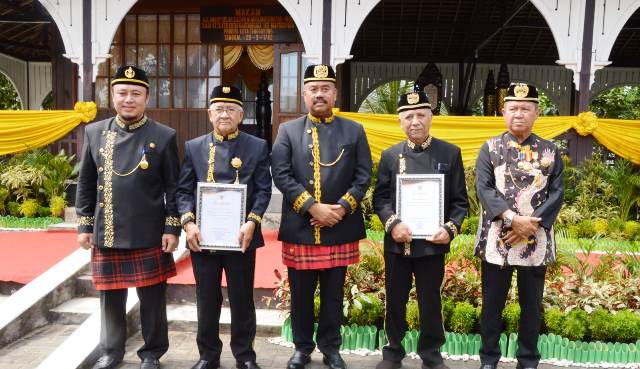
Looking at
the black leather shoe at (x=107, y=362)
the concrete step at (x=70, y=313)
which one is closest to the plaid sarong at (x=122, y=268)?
the black leather shoe at (x=107, y=362)

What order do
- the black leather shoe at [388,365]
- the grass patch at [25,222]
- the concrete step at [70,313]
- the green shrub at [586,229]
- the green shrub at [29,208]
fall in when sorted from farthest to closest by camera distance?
the green shrub at [29,208], the grass patch at [25,222], the green shrub at [586,229], the concrete step at [70,313], the black leather shoe at [388,365]

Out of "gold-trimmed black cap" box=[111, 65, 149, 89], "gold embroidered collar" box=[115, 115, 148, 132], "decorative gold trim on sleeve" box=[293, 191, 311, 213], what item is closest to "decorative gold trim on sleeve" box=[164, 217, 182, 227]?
"gold embroidered collar" box=[115, 115, 148, 132]

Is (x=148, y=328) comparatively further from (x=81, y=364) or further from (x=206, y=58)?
(x=206, y=58)

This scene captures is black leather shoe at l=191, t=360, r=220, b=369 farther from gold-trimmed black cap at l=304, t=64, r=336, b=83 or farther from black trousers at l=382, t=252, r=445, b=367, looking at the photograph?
gold-trimmed black cap at l=304, t=64, r=336, b=83

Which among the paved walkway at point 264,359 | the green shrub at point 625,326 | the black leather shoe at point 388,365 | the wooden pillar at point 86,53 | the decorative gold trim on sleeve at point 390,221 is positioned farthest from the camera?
the wooden pillar at point 86,53

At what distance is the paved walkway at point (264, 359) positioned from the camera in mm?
3535

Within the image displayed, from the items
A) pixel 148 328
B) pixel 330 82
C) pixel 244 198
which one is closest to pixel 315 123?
pixel 330 82

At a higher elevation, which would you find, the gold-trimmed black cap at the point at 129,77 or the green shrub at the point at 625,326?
the gold-trimmed black cap at the point at 129,77

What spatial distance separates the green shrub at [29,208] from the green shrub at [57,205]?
196 millimetres

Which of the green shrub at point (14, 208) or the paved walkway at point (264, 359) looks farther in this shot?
the green shrub at point (14, 208)

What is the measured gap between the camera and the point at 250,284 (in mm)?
3361

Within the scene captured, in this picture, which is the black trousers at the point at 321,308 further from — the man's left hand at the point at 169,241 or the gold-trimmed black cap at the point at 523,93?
the gold-trimmed black cap at the point at 523,93

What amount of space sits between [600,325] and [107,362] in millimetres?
3192

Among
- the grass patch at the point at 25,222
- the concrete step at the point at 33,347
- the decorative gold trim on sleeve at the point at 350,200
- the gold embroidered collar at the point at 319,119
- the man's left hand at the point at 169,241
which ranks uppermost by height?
the gold embroidered collar at the point at 319,119
